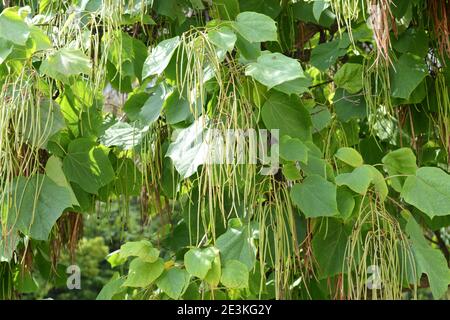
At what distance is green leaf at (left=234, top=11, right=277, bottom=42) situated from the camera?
123 centimetres

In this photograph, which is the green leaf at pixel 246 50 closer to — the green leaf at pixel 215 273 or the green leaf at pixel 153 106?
the green leaf at pixel 153 106

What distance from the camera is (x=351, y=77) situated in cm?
151

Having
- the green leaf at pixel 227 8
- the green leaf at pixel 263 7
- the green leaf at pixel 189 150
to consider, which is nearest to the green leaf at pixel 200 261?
the green leaf at pixel 189 150

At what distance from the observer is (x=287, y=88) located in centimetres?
126

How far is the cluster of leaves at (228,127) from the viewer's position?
3.99 feet

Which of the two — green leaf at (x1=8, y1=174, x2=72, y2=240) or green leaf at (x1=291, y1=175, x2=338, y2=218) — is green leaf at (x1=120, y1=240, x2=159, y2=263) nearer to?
green leaf at (x1=8, y1=174, x2=72, y2=240)

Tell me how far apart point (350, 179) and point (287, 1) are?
516 mm

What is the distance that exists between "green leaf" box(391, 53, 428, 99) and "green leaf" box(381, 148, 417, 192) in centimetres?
16

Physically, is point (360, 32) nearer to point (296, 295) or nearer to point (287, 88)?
point (287, 88)

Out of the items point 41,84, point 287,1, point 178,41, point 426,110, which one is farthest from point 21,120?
point 426,110

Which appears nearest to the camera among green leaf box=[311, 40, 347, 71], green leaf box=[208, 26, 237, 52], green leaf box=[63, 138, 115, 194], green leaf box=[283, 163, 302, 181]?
green leaf box=[208, 26, 237, 52]

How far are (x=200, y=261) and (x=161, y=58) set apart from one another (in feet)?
1.02

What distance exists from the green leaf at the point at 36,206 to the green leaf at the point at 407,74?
59 cm

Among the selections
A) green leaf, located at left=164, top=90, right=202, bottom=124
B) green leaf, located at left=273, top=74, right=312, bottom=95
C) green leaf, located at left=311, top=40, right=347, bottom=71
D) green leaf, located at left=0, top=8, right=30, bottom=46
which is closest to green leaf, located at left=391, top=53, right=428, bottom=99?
green leaf, located at left=311, top=40, right=347, bottom=71
